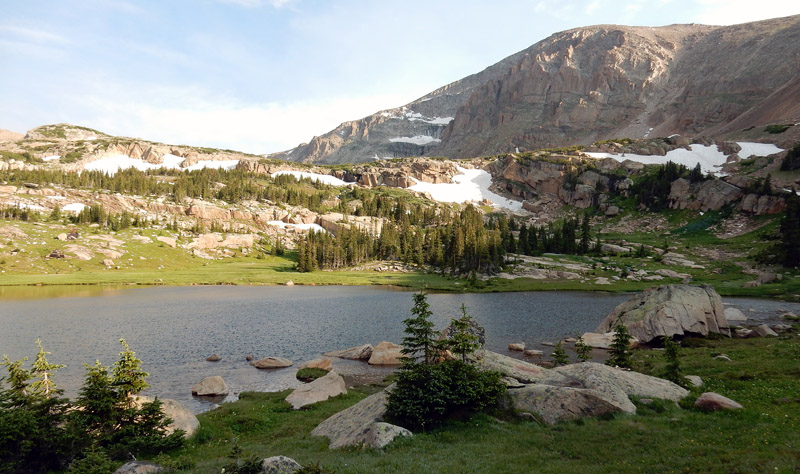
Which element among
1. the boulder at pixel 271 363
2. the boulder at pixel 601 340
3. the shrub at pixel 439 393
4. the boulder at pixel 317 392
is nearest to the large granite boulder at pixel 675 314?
the boulder at pixel 601 340

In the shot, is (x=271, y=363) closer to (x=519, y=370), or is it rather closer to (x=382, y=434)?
(x=382, y=434)

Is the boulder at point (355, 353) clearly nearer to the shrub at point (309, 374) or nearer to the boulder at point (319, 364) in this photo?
the boulder at point (319, 364)

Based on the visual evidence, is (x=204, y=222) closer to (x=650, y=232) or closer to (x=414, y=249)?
(x=414, y=249)

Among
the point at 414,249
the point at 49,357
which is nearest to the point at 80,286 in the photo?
the point at 49,357

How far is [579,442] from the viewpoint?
47.6 feet

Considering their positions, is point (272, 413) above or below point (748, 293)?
below

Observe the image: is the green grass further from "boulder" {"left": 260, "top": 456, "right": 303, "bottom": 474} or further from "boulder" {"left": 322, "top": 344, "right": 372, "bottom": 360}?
"boulder" {"left": 322, "top": 344, "right": 372, "bottom": 360}

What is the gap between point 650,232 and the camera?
503 ft

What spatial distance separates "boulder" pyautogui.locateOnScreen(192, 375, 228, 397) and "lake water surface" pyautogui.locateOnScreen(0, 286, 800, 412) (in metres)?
0.77

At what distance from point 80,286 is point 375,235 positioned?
11238cm

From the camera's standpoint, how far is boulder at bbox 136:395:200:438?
18.3 m

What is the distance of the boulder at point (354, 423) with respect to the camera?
16.5m

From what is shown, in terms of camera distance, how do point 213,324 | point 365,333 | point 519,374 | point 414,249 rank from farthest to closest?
1. point 414,249
2. point 213,324
3. point 365,333
4. point 519,374

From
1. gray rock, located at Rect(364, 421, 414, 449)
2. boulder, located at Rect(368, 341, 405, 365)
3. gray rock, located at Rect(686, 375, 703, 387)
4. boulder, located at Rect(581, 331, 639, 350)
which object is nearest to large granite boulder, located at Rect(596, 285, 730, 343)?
boulder, located at Rect(581, 331, 639, 350)
